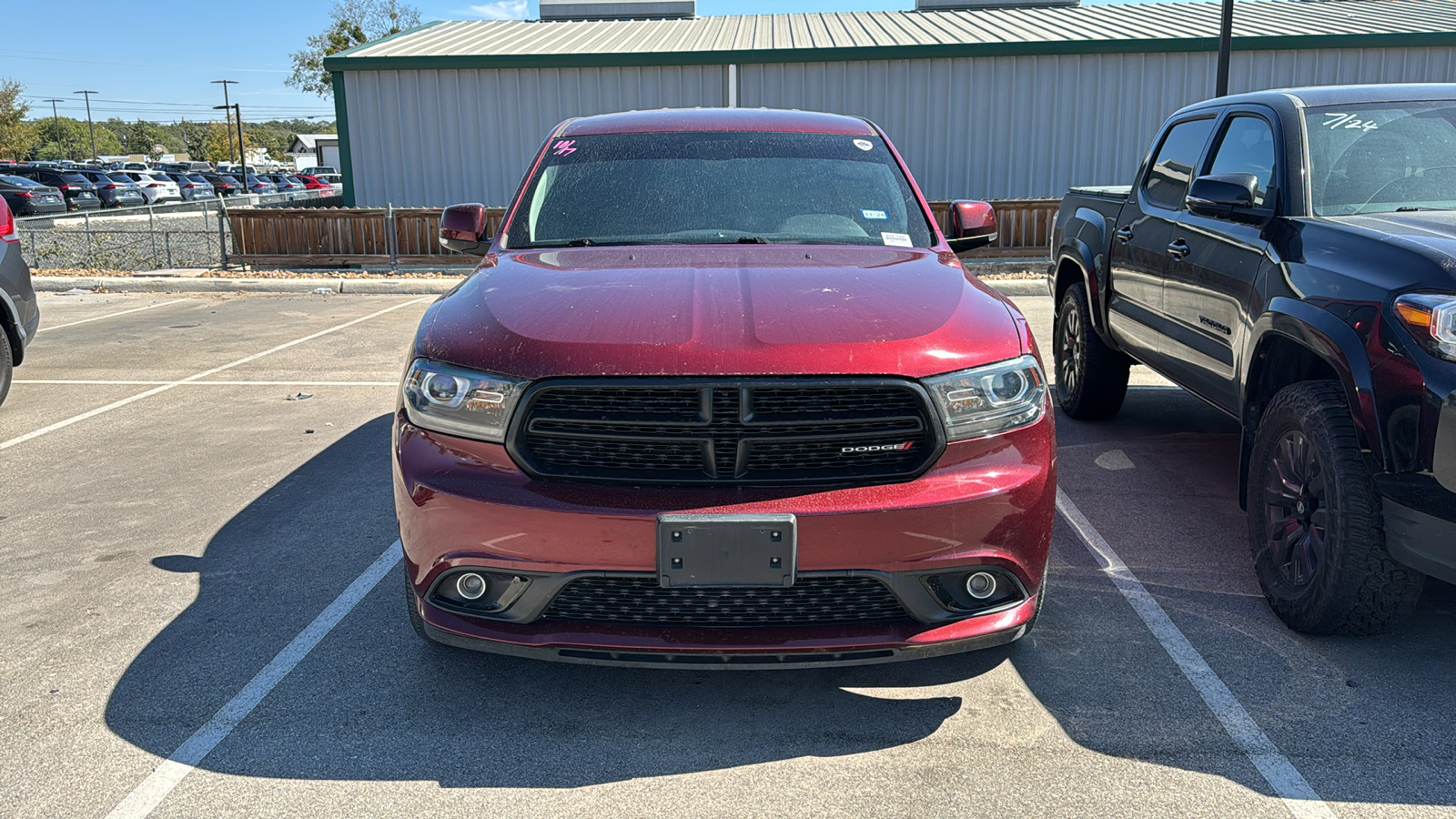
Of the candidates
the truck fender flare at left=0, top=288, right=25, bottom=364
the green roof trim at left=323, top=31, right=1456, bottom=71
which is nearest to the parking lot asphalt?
the truck fender flare at left=0, top=288, right=25, bottom=364

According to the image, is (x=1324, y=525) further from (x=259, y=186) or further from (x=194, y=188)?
(x=259, y=186)

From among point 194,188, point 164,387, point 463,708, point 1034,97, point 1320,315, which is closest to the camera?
point 463,708

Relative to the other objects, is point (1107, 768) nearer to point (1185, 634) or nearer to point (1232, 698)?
point (1232, 698)

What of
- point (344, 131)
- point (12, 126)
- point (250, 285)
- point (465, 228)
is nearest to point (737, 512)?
point (465, 228)

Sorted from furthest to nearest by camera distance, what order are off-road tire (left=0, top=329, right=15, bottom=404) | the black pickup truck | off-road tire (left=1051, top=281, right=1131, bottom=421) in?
off-road tire (left=0, top=329, right=15, bottom=404), off-road tire (left=1051, top=281, right=1131, bottom=421), the black pickup truck

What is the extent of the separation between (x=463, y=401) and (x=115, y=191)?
160ft

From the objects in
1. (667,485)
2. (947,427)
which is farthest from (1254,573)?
(667,485)

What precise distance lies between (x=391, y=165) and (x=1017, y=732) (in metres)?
17.1

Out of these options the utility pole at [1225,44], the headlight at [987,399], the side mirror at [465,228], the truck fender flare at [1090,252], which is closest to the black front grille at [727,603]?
the headlight at [987,399]

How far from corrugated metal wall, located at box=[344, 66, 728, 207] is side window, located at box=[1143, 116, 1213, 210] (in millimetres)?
12850

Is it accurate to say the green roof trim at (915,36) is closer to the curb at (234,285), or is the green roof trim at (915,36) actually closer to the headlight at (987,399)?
the curb at (234,285)

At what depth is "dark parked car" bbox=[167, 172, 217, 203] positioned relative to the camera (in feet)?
165

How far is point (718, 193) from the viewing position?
14.4 feet

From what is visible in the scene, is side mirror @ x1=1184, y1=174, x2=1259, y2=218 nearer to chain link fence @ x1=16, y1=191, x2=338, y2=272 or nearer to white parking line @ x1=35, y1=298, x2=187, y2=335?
white parking line @ x1=35, y1=298, x2=187, y2=335
